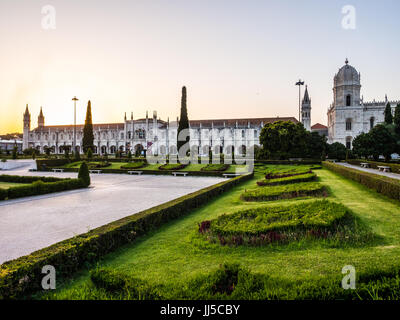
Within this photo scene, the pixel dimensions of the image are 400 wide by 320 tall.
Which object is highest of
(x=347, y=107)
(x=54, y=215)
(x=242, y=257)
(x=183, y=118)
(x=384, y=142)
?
(x=347, y=107)

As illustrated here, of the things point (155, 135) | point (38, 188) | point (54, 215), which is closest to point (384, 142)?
point (38, 188)

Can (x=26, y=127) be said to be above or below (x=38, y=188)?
above

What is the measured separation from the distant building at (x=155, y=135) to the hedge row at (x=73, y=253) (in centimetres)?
5679

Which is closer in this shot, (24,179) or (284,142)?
(24,179)

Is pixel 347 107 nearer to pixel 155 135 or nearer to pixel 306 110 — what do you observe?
pixel 306 110

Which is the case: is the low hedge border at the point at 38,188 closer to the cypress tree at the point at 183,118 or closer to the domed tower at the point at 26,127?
the cypress tree at the point at 183,118

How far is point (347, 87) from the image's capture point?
56.8 meters

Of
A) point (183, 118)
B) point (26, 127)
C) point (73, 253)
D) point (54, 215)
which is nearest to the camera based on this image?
point (73, 253)

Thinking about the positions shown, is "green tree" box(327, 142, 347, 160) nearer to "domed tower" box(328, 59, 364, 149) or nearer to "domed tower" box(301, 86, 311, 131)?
"domed tower" box(328, 59, 364, 149)

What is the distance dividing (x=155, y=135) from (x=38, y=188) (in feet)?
205

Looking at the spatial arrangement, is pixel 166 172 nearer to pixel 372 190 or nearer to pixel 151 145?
pixel 372 190

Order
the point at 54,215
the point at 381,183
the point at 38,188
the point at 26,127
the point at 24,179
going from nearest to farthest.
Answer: the point at 54,215 < the point at 381,183 < the point at 38,188 < the point at 24,179 < the point at 26,127

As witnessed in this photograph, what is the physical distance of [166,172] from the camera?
2402 cm
